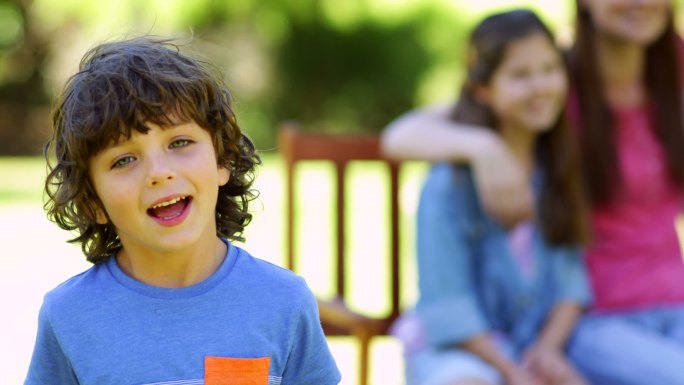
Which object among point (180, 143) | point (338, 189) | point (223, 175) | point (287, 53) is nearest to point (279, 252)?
point (338, 189)

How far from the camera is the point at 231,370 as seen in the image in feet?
6.23

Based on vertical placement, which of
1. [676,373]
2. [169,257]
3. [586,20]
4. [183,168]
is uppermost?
[586,20]

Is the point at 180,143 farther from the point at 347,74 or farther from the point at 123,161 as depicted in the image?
the point at 347,74

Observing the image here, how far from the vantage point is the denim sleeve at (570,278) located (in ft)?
10.4

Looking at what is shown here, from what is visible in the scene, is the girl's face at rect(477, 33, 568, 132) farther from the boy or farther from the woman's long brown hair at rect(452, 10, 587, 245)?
the boy

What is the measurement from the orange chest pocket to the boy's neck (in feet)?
0.47

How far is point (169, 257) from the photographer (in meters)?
1.96

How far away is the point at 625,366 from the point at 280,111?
13.9 m

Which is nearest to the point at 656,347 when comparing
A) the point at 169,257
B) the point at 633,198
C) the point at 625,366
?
the point at 625,366

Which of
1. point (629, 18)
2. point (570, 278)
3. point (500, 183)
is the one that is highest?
point (629, 18)

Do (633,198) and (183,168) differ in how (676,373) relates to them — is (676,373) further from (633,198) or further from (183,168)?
(183,168)

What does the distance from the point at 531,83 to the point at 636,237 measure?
20.6 inches

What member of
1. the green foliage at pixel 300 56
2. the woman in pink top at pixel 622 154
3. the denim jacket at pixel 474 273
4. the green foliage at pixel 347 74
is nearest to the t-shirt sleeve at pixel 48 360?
the denim jacket at pixel 474 273

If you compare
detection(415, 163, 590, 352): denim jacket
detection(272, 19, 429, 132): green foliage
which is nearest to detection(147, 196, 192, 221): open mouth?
detection(415, 163, 590, 352): denim jacket
